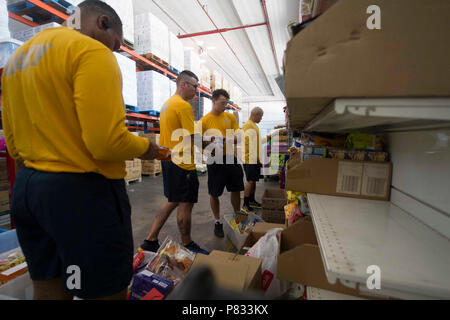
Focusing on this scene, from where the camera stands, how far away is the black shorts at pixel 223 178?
2.62m

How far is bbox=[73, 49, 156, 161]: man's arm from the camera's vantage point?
0.72 m

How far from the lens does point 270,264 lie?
51.6 inches

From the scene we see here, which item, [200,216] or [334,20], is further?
[200,216]

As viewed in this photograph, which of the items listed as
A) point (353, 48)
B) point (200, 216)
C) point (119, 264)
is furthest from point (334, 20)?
point (200, 216)

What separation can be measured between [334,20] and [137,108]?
464cm

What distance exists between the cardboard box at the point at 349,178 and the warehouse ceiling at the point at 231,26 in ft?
15.9

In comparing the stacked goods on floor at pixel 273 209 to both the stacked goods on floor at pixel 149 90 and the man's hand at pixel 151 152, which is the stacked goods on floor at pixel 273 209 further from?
the stacked goods on floor at pixel 149 90

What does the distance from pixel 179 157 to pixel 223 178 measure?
2.83 feet

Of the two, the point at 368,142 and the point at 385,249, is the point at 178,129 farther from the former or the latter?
the point at 385,249

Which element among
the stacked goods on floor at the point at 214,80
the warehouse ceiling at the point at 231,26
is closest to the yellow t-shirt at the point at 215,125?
the warehouse ceiling at the point at 231,26

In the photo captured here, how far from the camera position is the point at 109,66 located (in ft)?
2.51

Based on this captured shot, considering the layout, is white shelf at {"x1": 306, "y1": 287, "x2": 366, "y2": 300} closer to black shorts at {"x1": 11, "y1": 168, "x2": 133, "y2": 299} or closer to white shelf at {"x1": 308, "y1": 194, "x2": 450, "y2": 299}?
white shelf at {"x1": 308, "y1": 194, "x2": 450, "y2": 299}

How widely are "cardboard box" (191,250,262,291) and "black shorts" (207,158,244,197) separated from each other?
4.35 feet
